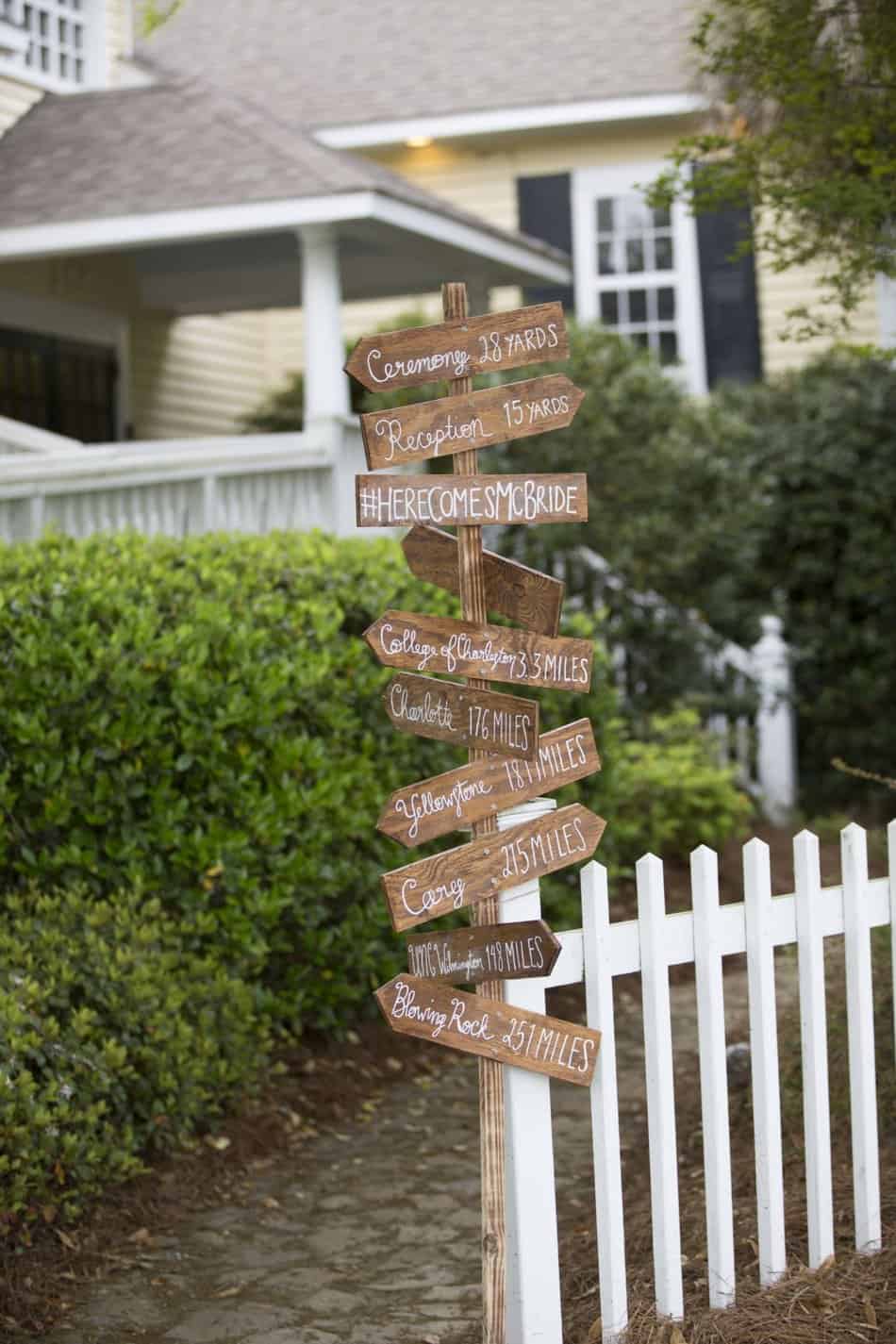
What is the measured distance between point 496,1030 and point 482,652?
31.1 inches

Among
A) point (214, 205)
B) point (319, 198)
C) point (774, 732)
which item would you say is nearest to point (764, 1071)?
point (319, 198)

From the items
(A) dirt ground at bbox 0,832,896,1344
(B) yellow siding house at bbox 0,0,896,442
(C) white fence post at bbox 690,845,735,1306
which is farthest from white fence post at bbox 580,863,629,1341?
(B) yellow siding house at bbox 0,0,896,442

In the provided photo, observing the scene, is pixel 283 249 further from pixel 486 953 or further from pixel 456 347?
pixel 486 953

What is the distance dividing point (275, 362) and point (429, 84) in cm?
311

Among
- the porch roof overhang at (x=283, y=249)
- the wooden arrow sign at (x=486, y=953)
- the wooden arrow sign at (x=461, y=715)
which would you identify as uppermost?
the porch roof overhang at (x=283, y=249)

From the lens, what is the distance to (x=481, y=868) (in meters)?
3.37

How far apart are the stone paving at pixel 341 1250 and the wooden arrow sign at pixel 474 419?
2.12m

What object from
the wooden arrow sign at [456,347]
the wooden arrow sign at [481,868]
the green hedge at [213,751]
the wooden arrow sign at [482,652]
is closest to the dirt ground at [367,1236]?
the green hedge at [213,751]

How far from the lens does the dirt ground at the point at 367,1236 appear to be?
11.8 feet

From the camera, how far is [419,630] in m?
3.42

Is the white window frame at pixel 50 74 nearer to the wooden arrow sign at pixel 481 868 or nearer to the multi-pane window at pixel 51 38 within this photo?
the multi-pane window at pixel 51 38

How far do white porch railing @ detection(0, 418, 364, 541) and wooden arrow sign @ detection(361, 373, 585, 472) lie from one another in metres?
3.85

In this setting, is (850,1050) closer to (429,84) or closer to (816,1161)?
(816,1161)

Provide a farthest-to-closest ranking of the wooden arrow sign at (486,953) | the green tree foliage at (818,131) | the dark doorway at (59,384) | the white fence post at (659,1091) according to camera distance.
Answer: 1. the dark doorway at (59,384)
2. the green tree foliage at (818,131)
3. the white fence post at (659,1091)
4. the wooden arrow sign at (486,953)
